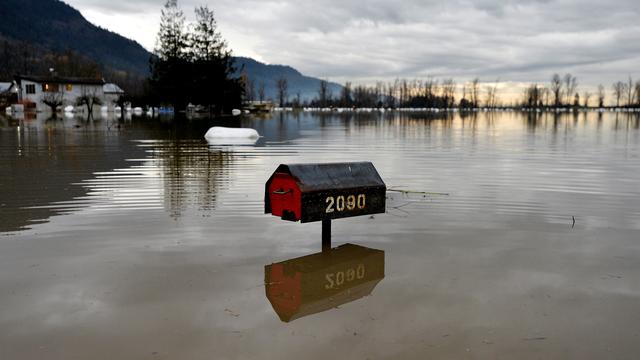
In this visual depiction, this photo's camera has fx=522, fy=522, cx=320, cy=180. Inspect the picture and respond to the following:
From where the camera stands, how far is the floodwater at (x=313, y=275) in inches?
193

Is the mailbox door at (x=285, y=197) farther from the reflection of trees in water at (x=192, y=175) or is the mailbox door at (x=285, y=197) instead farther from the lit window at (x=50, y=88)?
the lit window at (x=50, y=88)

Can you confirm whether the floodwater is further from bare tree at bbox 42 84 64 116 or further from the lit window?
the lit window

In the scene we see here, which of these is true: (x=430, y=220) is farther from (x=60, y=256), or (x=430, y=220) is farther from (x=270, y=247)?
(x=60, y=256)

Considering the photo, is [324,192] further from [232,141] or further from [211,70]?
[211,70]

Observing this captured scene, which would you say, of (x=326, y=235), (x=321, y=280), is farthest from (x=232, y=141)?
(x=321, y=280)

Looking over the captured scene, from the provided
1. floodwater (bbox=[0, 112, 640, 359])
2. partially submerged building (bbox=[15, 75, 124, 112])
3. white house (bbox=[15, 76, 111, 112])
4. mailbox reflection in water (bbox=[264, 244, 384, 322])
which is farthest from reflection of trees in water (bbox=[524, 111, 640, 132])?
white house (bbox=[15, 76, 111, 112])

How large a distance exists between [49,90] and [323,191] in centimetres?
9585

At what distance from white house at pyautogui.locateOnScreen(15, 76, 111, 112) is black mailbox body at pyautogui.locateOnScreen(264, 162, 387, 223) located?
9193 cm

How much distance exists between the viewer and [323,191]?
285 inches

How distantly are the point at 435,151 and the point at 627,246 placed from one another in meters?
15.7

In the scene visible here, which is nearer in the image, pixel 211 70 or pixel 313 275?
pixel 313 275

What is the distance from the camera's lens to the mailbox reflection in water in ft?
19.2

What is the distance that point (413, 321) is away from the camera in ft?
17.5

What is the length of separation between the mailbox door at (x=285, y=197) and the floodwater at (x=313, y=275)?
0.67 metres
